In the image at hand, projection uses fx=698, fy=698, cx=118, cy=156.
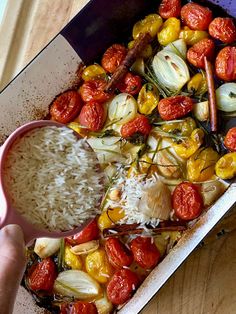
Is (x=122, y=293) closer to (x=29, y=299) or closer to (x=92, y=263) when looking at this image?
(x=92, y=263)

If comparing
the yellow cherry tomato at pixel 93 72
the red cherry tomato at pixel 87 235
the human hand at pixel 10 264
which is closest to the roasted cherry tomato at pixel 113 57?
the yellow cherry tomato at pixel 93 72

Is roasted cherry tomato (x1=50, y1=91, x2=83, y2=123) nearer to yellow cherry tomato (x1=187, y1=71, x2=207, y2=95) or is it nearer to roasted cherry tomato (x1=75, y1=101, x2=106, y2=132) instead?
roasted cherry tomato (x1=75, y1=101, x2=106, y2=132)

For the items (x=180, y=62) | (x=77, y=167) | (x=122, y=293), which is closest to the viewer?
(x=77, y=167)

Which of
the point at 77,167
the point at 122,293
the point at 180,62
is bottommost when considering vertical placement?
the point at 122,293

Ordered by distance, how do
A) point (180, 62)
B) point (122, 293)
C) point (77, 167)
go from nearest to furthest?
point (77, 167) → point (122, 293) → point (180, 62)

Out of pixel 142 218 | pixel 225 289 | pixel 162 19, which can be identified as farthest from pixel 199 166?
pixel 162 19

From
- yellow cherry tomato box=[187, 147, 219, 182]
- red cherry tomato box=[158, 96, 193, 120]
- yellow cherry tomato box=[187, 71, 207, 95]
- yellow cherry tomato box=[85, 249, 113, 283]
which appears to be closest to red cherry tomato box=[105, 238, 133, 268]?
yellow cherry tomato box=[85, 249, 113, 283]
